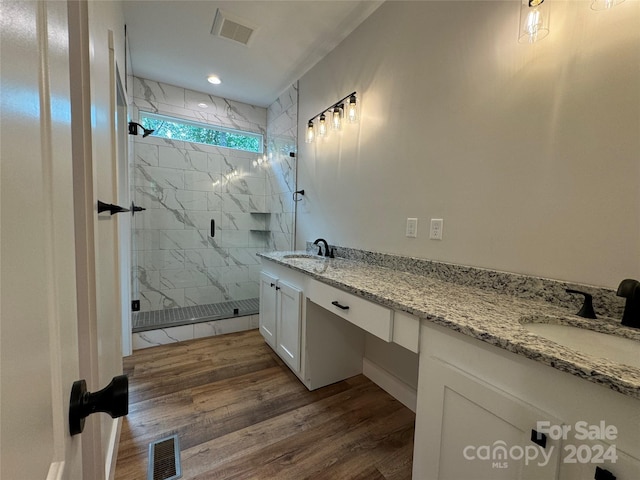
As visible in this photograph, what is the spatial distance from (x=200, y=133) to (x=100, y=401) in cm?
342

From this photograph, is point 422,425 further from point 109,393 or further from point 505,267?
point 109,393

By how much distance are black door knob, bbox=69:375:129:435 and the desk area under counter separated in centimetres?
87

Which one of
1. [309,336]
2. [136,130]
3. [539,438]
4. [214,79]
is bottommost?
[309,336]

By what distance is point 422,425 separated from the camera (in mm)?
1008

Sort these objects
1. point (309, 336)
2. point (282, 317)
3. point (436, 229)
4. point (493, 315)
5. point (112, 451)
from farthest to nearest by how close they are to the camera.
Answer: point (282, 317) < point (309, 336) < point (436, 229) < point (112, 451) < point (493, 315)

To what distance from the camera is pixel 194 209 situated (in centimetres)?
327

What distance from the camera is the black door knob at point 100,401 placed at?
41cm

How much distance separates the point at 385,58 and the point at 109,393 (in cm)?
223

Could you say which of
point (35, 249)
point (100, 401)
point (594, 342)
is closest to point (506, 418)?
point (594, 342)

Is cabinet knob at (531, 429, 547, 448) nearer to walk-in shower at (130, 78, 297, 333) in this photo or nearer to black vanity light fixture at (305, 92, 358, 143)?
black vanity light fixture at (305, 92, 358, 143)

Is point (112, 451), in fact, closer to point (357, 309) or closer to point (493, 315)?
point (357, 309)

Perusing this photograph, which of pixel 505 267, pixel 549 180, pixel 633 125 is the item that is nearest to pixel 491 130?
pixel 549 180

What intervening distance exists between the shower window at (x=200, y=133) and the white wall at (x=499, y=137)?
1.83 meters

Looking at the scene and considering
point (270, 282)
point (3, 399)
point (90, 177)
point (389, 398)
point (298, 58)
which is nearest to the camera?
point (3, 399)
